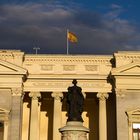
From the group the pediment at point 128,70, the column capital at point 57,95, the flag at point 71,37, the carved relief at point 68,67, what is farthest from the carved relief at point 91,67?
the flag at point 71,37

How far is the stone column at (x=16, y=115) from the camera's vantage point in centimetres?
5325

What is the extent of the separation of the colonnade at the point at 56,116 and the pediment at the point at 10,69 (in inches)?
131

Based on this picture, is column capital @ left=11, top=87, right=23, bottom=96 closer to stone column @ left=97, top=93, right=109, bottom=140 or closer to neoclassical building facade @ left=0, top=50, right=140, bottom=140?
neoclassical building facade @ left=0, top=50, right=140, bottom=140

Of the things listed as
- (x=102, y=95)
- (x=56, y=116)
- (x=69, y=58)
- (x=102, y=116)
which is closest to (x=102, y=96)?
(x=102, y=95)

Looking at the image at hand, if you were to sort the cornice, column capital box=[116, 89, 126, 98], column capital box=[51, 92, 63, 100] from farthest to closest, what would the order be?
1. the cornice
2. column capital box=[51, 92, 63, 100]
3. column capital box=[116, 89, 126, 98]

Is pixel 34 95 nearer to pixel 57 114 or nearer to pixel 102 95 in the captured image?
pixel 57 114

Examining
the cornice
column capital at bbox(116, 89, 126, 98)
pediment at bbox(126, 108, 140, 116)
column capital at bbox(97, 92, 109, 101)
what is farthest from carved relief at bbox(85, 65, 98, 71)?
pediment at bbox(126, 108, 140, 116)

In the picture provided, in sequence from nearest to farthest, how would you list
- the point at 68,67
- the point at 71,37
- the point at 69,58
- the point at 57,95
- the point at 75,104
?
the point at 75,104
the point at 57,95
the point at 69,58
the point at 68,67
the point at 71,37

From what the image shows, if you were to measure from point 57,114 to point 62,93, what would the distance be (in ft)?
7.87

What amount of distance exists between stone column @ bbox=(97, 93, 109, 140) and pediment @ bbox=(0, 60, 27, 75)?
8855 mm

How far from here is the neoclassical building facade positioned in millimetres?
53938

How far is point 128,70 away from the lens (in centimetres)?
5472

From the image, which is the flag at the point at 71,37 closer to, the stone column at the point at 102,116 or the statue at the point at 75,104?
the stone column at the point at 102,116

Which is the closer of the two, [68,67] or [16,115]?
[16,115]
